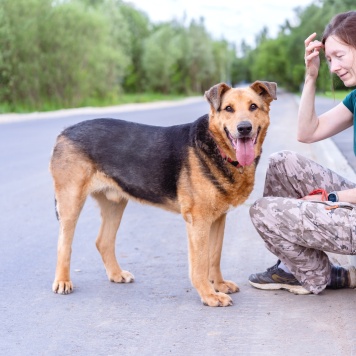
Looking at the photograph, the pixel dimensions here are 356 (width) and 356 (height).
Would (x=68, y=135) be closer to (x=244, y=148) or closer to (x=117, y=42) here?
(x=244, y=148)

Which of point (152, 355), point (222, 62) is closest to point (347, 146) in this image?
point (152, 355)

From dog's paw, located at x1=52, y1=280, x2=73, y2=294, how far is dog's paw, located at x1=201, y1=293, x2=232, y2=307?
1016 mm

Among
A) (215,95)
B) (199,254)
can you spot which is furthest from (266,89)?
(199,254)

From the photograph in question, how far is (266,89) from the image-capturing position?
5.04 meters

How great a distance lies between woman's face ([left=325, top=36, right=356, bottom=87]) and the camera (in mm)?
4781

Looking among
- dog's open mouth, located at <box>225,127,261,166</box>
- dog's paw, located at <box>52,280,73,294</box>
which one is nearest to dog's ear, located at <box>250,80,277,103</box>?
dog's open mouth, located at <box>225,127,261,166</box>

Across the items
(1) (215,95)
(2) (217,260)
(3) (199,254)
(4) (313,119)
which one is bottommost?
(2) (217,260)

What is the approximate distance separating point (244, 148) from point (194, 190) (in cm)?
47

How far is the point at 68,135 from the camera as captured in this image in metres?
5.50

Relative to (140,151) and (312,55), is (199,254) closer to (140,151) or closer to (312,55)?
(140,151)

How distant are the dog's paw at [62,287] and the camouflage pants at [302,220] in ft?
4.68

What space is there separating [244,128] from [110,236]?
1599 mm

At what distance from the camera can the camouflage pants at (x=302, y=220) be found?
15.7 feet

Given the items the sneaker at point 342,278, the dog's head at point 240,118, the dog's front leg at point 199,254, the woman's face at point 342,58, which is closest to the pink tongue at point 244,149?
the dog's head at point 240,118
